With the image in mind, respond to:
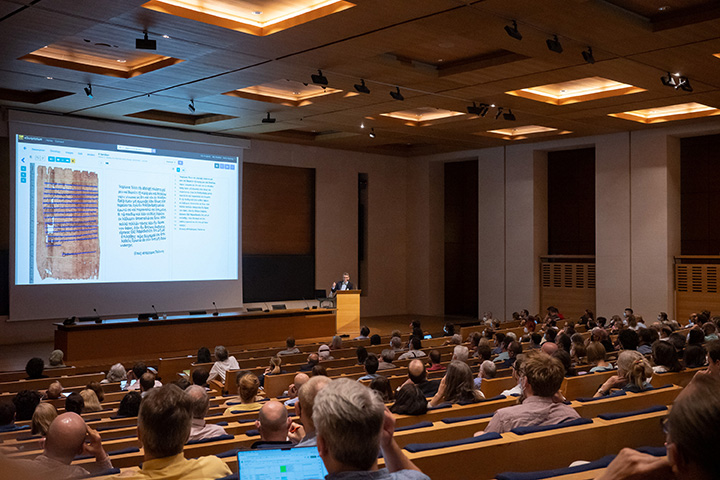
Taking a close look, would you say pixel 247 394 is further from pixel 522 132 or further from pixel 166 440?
pixel 522 132

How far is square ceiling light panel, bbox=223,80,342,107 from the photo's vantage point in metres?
11.1

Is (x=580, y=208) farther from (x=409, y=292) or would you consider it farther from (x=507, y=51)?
(x=507, y=51)

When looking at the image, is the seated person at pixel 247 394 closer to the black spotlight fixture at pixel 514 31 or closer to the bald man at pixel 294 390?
the bald man at pixel 294 390

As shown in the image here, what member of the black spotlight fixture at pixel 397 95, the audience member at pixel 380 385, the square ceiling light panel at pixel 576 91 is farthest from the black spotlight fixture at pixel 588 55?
the audience member at pixel 380 385

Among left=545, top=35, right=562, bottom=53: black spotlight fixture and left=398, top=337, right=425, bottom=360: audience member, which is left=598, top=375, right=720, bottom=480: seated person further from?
left=545, top=35, right=562, bottom=53: black spotlight fixture

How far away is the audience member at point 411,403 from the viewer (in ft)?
14.2

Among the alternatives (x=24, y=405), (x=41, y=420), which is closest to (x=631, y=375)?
(x=41, y=420)

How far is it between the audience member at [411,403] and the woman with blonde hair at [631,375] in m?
1.66

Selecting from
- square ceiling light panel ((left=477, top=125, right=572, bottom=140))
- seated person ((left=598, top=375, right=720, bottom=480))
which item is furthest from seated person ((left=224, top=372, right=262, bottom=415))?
square ceiling light panel ((left=477, top=125, right=572, bottom=140))

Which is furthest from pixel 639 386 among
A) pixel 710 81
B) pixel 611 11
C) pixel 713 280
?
pixel 713 280

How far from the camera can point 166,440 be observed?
250 cm

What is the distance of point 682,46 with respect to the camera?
8.34m

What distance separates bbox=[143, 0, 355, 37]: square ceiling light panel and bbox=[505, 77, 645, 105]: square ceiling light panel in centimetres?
474

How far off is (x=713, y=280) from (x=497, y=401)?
36.1 ft
